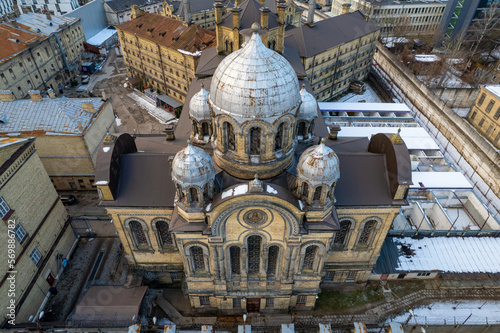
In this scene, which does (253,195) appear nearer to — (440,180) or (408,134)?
(440,180)

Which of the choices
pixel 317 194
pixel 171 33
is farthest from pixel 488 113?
pixel 171 33

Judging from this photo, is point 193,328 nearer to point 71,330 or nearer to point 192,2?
point 71,330

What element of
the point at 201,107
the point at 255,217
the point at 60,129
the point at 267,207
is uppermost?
the point at 201,107

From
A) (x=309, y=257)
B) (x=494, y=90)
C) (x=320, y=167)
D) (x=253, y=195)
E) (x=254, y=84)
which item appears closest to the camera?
(x=253, y=195)

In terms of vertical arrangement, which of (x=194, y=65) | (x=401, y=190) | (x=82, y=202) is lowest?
(x=82, y=202)

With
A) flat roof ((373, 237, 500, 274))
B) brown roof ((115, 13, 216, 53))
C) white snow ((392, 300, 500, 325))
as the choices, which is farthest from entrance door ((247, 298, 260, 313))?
brown roof ((115, 13, 216, 53))

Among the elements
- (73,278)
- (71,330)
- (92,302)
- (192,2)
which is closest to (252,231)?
(92,302)
